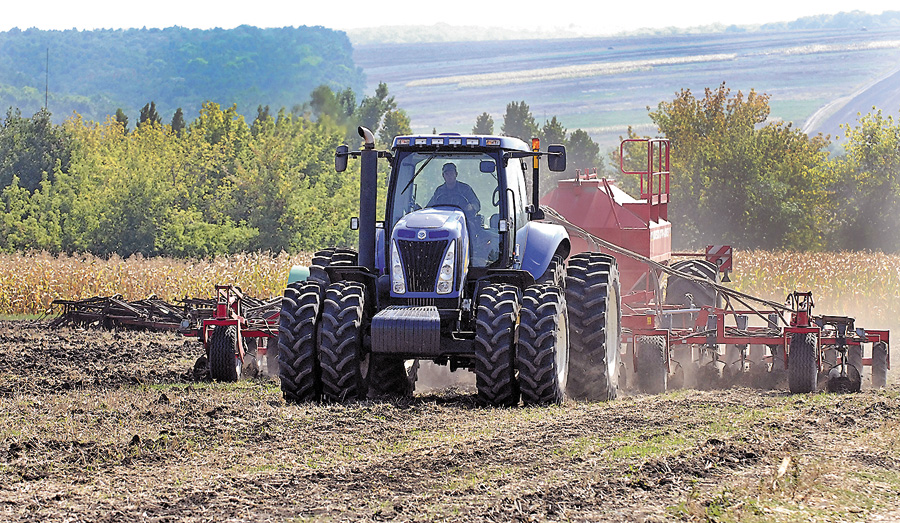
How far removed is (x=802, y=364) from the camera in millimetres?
12234

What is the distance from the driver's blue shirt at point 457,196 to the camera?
1088 centimetres

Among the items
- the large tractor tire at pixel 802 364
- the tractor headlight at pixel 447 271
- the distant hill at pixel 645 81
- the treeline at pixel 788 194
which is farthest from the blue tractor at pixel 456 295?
the distant hill at pixel 645 81

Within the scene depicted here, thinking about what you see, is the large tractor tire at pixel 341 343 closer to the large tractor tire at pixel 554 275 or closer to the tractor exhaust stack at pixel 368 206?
the tractor exhaust stack at pixel 368 206

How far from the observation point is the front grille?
10.2 metres

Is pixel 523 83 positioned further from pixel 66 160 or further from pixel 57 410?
pixel 57 410

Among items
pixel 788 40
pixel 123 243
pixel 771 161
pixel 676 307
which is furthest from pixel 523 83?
pixel 676 307

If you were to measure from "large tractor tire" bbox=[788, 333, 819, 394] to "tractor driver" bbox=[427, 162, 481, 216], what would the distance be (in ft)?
13.6

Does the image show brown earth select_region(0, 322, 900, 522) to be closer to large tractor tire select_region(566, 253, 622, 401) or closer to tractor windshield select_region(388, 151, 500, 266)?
large tractor tire select_region(566, 253, 622, 401)

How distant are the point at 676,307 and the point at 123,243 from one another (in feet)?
78.0

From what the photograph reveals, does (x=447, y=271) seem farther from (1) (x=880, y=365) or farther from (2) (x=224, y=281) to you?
(2) (x=224, y=281)

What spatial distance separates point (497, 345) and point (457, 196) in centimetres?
178

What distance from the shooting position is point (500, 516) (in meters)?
6.43

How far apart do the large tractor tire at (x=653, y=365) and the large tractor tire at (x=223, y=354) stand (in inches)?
190

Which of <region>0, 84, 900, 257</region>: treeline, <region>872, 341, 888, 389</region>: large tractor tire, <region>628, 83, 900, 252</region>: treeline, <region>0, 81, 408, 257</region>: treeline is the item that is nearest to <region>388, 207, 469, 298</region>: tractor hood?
<region>872, 341, 888, 389</region>: large tractor tire
